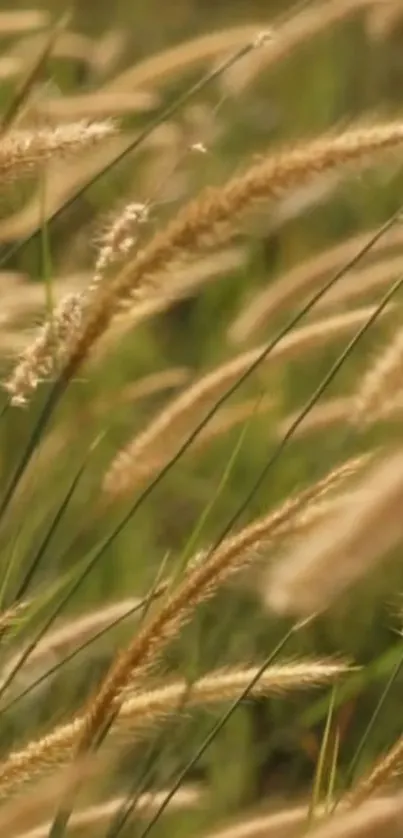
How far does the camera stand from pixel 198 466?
1.38 metres

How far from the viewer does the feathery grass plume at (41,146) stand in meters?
0.60

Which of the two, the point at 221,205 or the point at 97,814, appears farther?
the point at 97,814

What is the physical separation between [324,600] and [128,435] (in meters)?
0.98

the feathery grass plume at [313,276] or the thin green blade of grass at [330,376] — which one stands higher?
the feathery grass plume at [313,276]

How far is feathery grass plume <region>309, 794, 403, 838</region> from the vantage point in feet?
1.56

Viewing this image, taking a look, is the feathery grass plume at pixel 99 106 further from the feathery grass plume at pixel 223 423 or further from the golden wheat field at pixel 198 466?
the feathery grass plume at pixel 223 423

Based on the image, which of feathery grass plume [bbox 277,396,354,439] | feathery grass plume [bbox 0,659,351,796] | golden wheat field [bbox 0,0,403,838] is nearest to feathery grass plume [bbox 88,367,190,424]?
golden wheat field [bbox 0,0,403,838]

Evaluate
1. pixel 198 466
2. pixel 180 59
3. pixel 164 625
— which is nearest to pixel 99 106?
pixel 180 59

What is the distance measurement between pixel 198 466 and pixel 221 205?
89 cm

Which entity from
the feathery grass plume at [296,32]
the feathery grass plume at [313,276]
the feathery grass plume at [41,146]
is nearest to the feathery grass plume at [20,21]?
the feathery grass plume at [296,32]

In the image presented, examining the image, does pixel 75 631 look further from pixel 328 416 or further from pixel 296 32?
pixel 296 32

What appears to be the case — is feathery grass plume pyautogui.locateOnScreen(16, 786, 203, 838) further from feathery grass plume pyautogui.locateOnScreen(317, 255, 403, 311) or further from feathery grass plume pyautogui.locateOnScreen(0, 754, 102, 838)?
feathery grass plume pyautogui.locateOnScreen(317, 255, 403, 311)

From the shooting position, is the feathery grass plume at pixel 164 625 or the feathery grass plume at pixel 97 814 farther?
the feathery grass plume at pixel 97 814

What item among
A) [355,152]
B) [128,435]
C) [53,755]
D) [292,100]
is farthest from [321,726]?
[292,100]
